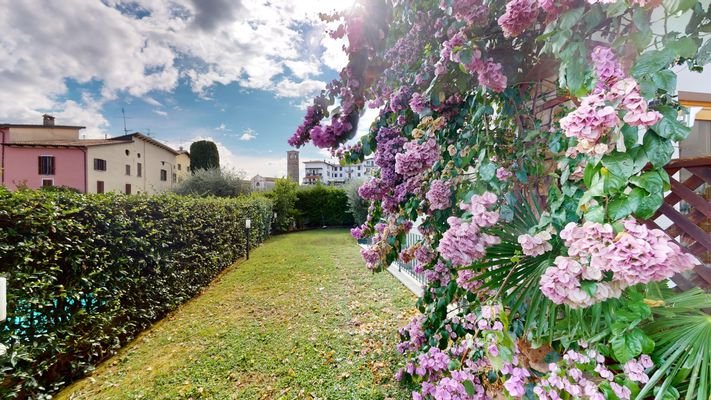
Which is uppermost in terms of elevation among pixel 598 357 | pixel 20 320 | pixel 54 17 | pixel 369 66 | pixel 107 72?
pixel 107 72

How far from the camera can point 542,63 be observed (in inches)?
79.5

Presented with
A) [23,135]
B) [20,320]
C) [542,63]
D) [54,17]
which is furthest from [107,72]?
[23,135]

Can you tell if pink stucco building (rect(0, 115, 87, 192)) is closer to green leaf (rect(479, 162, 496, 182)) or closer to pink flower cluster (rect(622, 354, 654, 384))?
green leaf (rect(479, 162, 496, 182))

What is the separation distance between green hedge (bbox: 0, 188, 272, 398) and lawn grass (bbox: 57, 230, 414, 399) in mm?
314

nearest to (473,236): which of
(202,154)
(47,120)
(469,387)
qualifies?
(469,387)

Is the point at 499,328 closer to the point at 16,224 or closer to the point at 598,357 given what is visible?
the point at 598,357

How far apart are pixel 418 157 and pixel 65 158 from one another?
27.9 meters

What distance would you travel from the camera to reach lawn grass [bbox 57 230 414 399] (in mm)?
3088

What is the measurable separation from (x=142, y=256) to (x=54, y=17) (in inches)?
157

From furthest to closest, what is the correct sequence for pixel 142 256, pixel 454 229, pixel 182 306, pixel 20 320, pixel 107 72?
pixel 107 72 → pixel 182 306 → pixel 142 256 → pixel 20 320 → pixel 454 229

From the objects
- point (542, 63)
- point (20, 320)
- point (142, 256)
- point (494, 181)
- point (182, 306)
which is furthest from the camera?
point (182, 306)

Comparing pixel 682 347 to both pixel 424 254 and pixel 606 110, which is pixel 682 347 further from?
pixel 424 254

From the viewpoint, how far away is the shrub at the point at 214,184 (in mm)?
16188

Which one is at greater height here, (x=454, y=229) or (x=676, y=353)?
(x=454, y=229)
